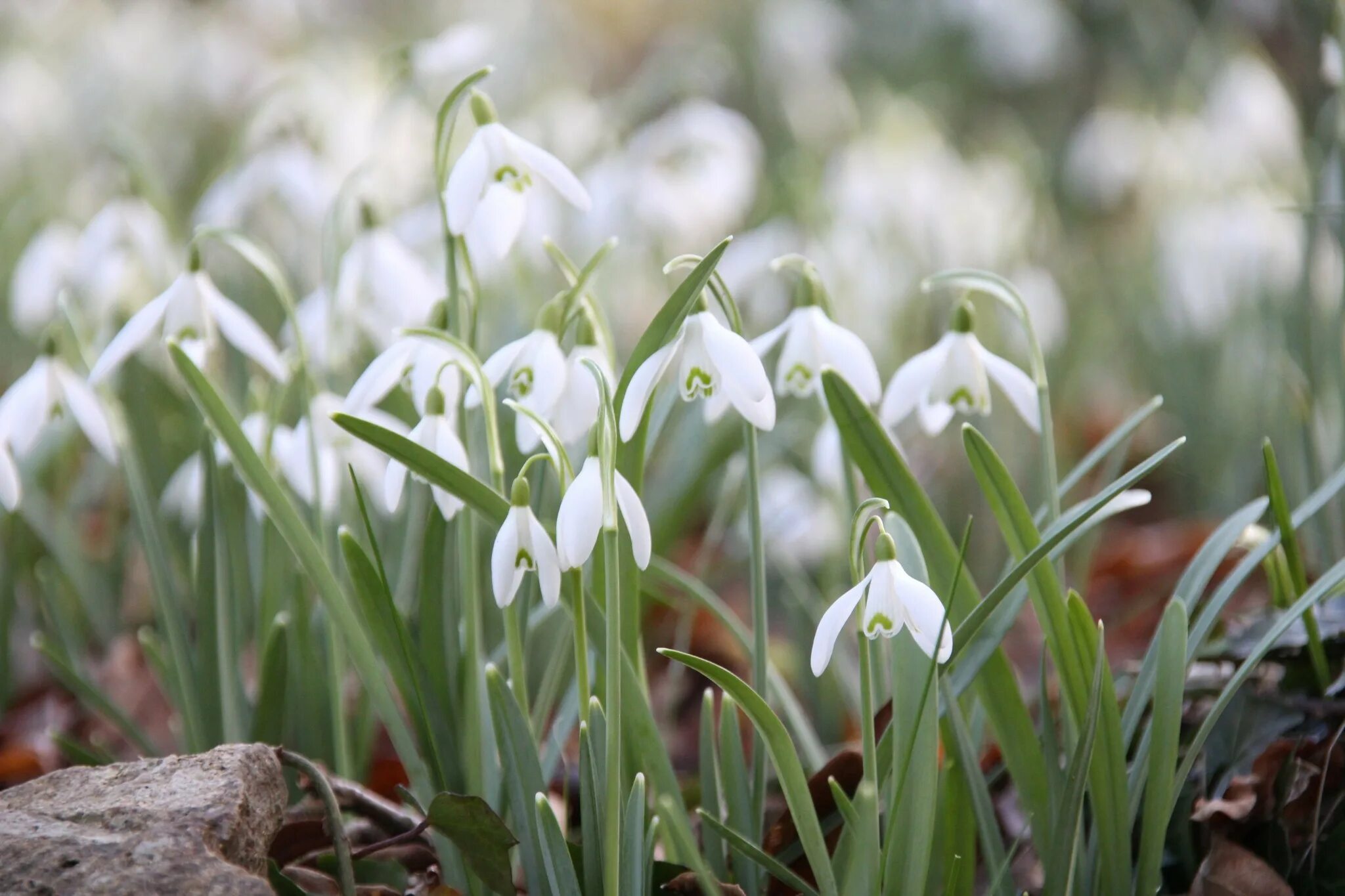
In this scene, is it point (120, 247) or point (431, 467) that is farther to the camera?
point (120, 247)

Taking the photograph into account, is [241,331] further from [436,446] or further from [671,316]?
[671,316]

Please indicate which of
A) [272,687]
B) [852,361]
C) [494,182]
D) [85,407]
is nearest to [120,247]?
[85,407]

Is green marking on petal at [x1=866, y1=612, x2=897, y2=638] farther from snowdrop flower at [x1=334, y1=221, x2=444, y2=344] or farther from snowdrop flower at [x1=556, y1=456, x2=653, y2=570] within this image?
snowdrop flower at [x1=334, y1=221, x2=444, y2=344]

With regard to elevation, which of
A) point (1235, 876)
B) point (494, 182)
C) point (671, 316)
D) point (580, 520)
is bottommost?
point (1235, 876)

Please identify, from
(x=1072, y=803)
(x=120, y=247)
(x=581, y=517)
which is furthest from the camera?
(x=120, y=247)

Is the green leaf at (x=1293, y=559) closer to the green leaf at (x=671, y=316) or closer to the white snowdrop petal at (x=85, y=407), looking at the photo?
the green leaf at (x=671, y=316)

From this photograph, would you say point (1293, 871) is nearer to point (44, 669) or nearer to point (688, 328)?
point (688, 328)

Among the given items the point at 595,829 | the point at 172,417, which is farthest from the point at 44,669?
the point at 595,829

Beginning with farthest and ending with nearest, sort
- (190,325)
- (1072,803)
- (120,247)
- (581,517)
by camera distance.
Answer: (120,247), (190,325), (1072,803), (581,517)
